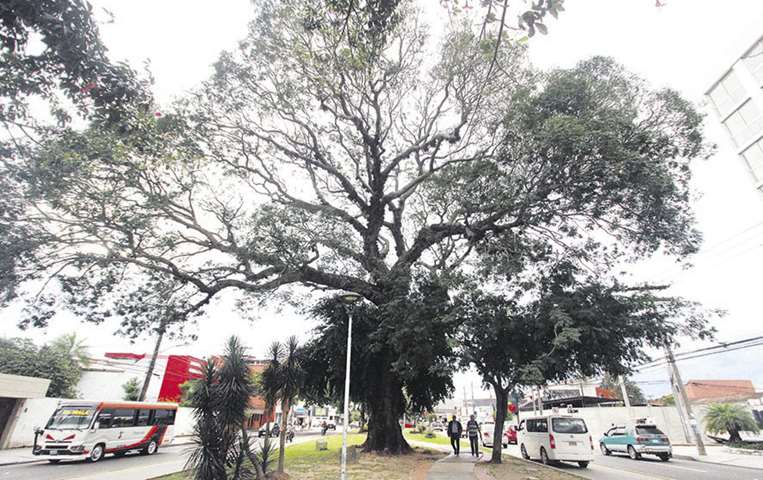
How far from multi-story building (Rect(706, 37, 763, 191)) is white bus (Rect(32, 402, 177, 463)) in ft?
117

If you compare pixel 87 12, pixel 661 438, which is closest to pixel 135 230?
pixel 87 12

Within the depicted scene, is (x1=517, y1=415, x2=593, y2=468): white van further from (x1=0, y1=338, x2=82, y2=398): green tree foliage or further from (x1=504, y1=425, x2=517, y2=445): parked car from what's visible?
(x1=0, y1=338, x2=82, y2=398): green tree foliage

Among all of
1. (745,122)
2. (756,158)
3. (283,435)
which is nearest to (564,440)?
(283,435)

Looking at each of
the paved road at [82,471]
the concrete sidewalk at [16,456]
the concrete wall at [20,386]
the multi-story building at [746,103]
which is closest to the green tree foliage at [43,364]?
the concrete wall at [20,386]

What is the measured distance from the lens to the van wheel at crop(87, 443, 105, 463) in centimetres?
1502

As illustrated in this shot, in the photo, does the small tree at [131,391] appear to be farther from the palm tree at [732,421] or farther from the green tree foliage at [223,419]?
the palm tree at [732,421]

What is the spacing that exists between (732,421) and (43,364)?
4403 centimetres

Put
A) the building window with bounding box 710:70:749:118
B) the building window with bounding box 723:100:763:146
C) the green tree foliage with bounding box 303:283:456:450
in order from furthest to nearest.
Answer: the building window with bounding box 710:70:749:118 < the building window with bounding box 723:100:763:146 < the green tree foliage with bounding box 303:283:456:450

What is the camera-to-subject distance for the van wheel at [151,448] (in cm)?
1823

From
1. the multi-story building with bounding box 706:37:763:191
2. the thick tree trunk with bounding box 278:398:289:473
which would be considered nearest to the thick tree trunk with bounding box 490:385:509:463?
the thick tree trunk with bounding box 278:398:289:473

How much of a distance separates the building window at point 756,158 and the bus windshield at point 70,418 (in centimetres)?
3619

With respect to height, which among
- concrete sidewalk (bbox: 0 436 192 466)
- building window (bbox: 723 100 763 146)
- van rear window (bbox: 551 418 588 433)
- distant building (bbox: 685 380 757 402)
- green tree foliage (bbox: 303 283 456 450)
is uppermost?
building window (bbox: 723 100 763 146)

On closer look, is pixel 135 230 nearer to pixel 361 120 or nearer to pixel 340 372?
pixel 361 120

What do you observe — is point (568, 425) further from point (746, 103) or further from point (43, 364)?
point (43, 364)
